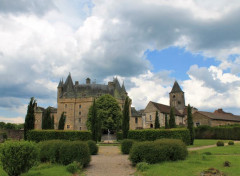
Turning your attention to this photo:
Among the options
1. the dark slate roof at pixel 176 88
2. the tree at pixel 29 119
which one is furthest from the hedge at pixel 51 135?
the dark slate roof at pixel 176 88

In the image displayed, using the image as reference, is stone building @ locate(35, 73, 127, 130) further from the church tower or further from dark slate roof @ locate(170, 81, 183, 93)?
dark slate roof @ locate(170, 81, 183, 93)

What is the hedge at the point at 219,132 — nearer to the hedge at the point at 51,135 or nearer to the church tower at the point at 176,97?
the hedge at the point at 51,135

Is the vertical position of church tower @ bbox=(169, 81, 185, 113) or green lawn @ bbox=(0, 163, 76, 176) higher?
church tower @ bbox=(169, 81, 185, 113)

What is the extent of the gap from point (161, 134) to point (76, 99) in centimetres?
4298

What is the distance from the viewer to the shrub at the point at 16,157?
8555mm

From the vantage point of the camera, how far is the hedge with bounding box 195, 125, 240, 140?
3710 centimetres

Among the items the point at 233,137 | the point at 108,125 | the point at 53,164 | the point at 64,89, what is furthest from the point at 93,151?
the point at 64,89

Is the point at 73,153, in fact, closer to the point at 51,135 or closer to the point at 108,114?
the point at 51,135

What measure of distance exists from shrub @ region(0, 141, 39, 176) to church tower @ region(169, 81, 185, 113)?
7730 cm

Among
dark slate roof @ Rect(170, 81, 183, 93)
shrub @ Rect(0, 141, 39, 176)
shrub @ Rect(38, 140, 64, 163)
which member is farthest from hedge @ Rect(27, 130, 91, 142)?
dark slate roof @ Rect(170, 81, 183, 93)

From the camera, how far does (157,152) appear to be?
1232 cm

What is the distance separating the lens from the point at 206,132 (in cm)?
4112

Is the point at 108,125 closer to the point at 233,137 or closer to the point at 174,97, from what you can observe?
the point at 233,137

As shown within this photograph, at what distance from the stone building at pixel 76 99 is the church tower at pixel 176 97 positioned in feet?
83.7
